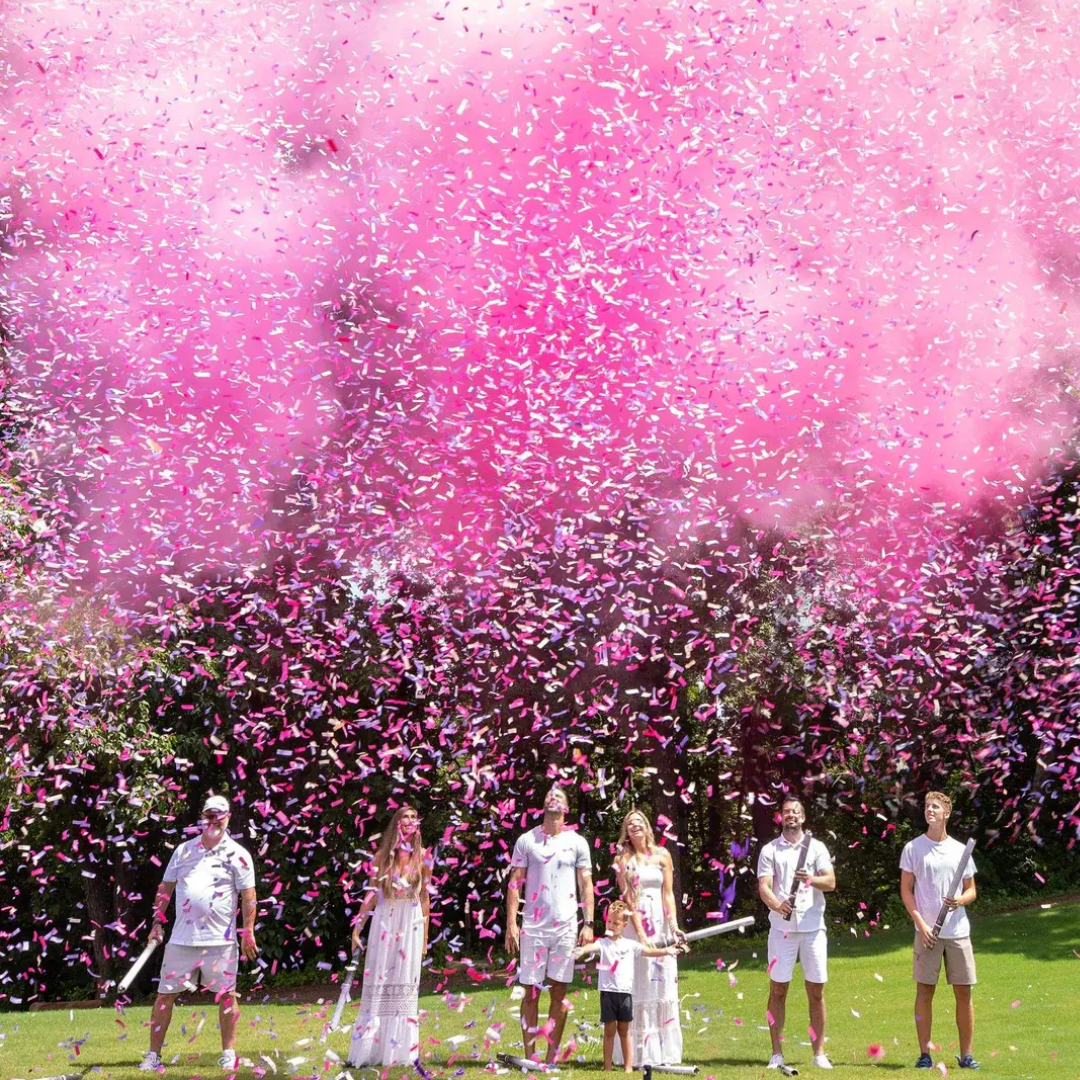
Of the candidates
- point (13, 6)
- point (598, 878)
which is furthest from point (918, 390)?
point (598, 878)

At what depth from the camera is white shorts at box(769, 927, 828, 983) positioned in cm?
1030

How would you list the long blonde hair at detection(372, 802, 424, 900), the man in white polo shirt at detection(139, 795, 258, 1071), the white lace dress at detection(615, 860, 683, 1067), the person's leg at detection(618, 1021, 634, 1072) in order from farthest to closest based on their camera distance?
the long blonde hair at detection(372, 802, 424, 900)
the white lace dress at detection(615, 860, 683, 1067)
the man in white polo shirt at detection(139, 795, 258, 1071)
the person's leg at detection(618, 1021, 634, 1072)

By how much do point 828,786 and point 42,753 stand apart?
1788 centimetres

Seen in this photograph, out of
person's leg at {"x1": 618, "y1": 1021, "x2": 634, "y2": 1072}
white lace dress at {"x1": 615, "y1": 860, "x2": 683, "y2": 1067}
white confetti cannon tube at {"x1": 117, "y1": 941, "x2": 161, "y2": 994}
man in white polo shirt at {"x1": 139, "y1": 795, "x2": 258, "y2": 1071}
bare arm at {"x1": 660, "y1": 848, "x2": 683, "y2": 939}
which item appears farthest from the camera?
bare arm at {"x1": 660, "y1": 848, "x2": 683, "y2": 939}

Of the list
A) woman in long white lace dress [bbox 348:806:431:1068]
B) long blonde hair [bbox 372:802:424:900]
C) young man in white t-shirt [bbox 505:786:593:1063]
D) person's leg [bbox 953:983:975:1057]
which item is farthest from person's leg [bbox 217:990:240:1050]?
person's leg [bbox 953:983:975:1057]

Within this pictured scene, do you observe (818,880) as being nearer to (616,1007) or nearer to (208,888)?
(616,1007)

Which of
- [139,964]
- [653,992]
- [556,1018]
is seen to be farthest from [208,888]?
[653,992]

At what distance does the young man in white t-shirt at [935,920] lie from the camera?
9.96 metres

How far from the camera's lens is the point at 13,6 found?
15406 millimetres

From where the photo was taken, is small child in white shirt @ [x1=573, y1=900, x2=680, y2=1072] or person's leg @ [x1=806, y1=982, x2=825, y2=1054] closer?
small child in white shirt @ [x1=573, y1=900, x2=680, y2=1072]

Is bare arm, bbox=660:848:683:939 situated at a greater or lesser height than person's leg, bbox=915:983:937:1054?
greater

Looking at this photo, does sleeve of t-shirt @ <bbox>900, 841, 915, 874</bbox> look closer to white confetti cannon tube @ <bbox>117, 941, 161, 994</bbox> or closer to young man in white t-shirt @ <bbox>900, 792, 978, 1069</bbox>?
young man in white t-shirt @ <bbox>900, 792, 978, 1069</bbox>

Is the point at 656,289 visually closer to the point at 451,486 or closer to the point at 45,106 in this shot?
the point at 451,486

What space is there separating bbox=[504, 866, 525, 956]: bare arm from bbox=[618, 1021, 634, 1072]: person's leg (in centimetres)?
99
